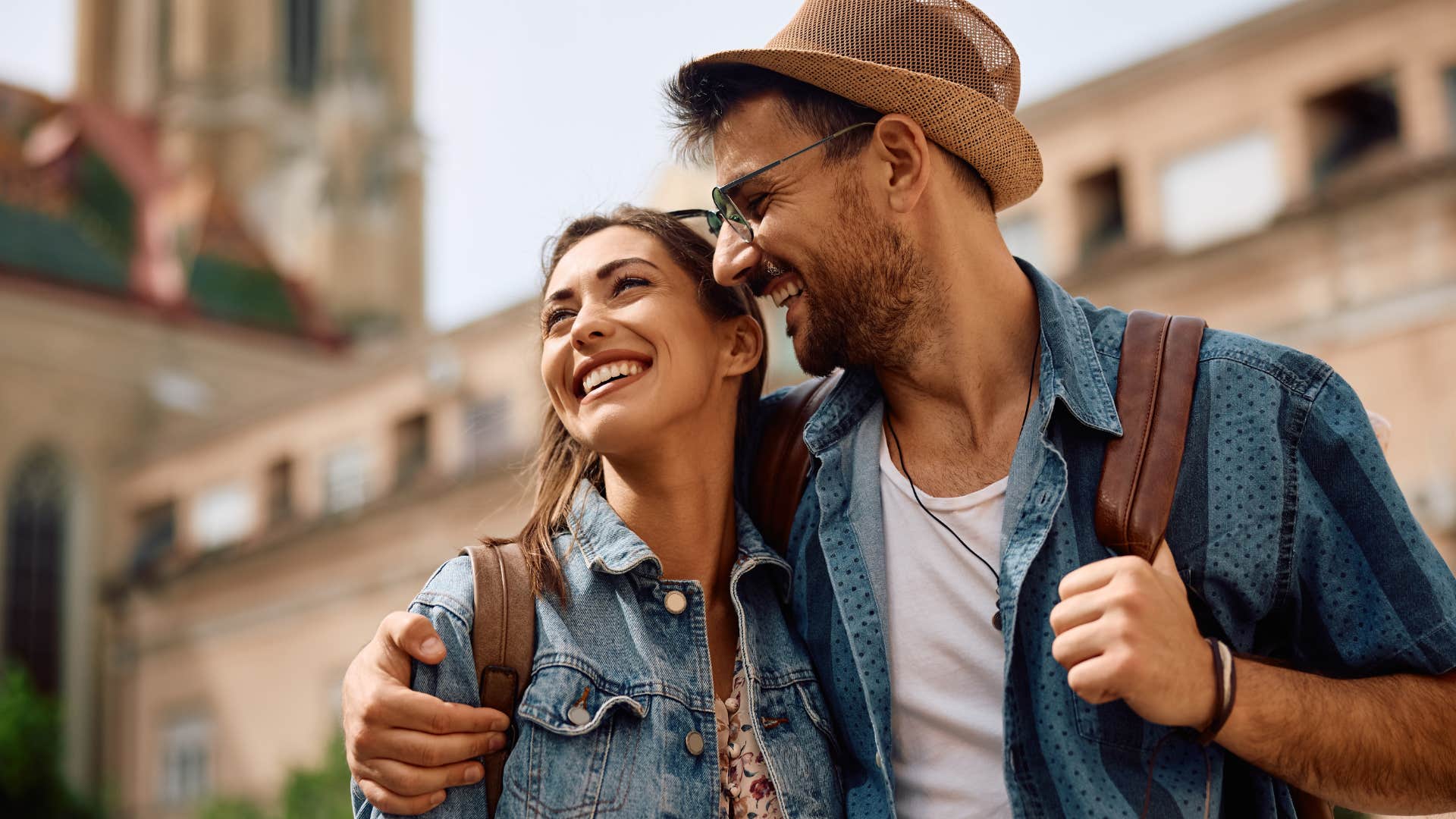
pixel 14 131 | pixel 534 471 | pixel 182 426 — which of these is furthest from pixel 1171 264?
pixel 14 131

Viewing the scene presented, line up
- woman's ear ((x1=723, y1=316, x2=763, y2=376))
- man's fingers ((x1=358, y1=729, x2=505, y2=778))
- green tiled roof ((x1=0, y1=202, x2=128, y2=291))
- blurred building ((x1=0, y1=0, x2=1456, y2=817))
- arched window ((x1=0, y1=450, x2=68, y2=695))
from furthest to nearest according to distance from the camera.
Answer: green tiled roof ((x1=0, y1=202, x2=128, y2=291)) < arched window ((x1=0, y1=450, x2=68, y2=695)) < blurred building ((x1=0, y1=0, x2=1456, y2=817)) < woman's ear ((x1=723, y1=316, x2=763, y2=376)) < man's fingers ((x1=358, y1=729, x2=505, y2=778))

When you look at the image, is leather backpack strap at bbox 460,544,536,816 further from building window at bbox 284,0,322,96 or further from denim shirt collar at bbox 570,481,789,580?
building window at bbox 284,0,322,96

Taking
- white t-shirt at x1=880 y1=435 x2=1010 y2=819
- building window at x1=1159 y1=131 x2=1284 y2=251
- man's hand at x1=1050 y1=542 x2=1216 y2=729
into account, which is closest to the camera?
man's hand at x1=1050 y1=542 x2=1216 y2=729

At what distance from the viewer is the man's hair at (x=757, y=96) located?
136 inches

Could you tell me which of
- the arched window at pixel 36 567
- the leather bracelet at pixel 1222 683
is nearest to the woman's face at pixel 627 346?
the leather bracelet at pixel 1222 683

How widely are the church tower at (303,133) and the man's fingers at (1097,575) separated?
43.3m

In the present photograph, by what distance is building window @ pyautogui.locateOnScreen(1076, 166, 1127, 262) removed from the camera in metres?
20.3

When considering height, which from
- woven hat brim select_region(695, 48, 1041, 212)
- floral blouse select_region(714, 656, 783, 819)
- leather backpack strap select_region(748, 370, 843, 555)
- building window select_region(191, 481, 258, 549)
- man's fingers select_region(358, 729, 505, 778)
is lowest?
floral blouse select_region(714, 656, 783, 819)

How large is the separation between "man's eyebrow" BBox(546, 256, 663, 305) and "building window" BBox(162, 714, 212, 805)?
1095 inches

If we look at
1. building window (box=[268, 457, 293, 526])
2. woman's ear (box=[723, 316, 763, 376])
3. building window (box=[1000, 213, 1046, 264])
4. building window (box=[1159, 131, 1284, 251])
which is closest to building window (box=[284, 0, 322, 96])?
building window (box=[268, 457, 293, 526])

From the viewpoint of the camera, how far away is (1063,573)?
3020 millimetres

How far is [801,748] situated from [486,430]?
78.5 ft

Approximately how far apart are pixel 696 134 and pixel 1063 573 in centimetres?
135

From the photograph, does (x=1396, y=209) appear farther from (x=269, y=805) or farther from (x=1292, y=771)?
(x=269, y=805)
